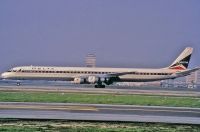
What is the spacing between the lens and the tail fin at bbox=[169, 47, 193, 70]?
269 ft

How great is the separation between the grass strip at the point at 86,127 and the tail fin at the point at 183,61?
2485 inches

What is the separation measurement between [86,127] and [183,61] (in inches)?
2659

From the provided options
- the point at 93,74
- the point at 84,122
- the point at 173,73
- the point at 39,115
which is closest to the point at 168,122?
the point at 84,122

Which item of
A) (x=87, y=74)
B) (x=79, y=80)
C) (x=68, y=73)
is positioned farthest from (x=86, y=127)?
(x=68, y=73)

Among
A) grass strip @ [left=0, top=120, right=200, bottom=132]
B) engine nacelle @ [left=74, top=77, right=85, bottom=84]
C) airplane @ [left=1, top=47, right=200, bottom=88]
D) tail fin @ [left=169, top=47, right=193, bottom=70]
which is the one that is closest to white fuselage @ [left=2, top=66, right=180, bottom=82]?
airplane @ [left=1, top=47, right=200, bottom=88]

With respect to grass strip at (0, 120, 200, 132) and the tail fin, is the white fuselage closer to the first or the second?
the tail fin

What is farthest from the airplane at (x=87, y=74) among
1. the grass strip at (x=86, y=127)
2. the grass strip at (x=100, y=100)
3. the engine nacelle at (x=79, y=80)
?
the grass strip at (x=86, y=127)

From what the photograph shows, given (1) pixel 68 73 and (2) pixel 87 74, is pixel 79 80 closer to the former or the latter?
(2) pixel 87 74

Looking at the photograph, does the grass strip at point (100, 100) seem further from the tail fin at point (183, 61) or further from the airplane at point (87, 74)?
the tail fin at point (183, 61)

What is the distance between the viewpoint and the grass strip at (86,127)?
17120 millimetres

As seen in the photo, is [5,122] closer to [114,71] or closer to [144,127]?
[144,127]

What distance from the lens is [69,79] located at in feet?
246

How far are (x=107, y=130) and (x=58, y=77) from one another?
5779 centimetres

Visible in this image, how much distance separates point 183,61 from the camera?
8312cm
